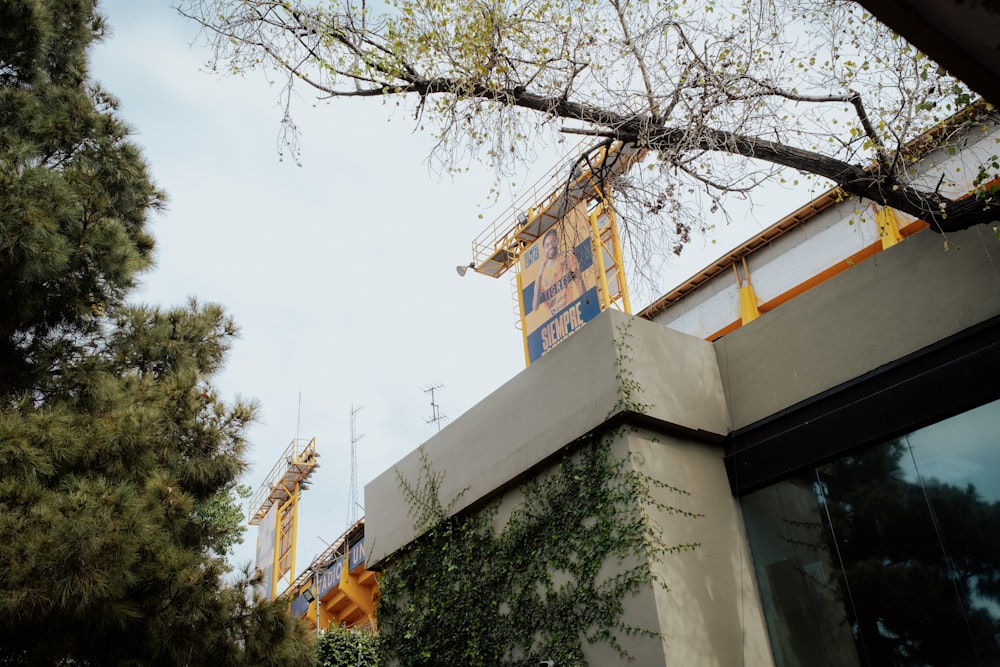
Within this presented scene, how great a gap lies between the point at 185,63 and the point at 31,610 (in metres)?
4.72

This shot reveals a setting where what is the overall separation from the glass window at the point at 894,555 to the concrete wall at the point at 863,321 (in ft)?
2.59

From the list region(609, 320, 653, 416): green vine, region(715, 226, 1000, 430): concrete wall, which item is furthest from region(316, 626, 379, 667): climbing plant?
region(715, 226, 1000, 430): concrete wall

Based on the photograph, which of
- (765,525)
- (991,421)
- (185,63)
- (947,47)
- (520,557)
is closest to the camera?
(947,47)

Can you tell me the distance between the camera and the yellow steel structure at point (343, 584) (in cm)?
1969

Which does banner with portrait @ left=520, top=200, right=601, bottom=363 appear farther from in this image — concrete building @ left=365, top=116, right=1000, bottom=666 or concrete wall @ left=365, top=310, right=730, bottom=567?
concrete building @ left=365, top=116, right=1000, bottom=666

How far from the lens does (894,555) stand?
22.0 ft

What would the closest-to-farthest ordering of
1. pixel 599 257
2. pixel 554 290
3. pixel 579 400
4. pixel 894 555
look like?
pixel 894 555, pixel 579 400, pixel 599 257, pixel 554 290

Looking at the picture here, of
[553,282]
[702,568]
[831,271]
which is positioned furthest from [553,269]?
[702,568]

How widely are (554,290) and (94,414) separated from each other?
1081 cm

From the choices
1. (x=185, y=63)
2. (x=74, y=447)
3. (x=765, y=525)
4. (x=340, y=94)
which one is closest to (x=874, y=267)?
(x=765, y=525)

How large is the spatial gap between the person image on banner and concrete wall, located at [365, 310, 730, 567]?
685 cm

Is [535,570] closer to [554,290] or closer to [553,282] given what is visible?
[554,290]

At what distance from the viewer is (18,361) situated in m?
7.92

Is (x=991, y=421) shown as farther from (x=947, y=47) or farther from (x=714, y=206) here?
(x=947, y=47)
